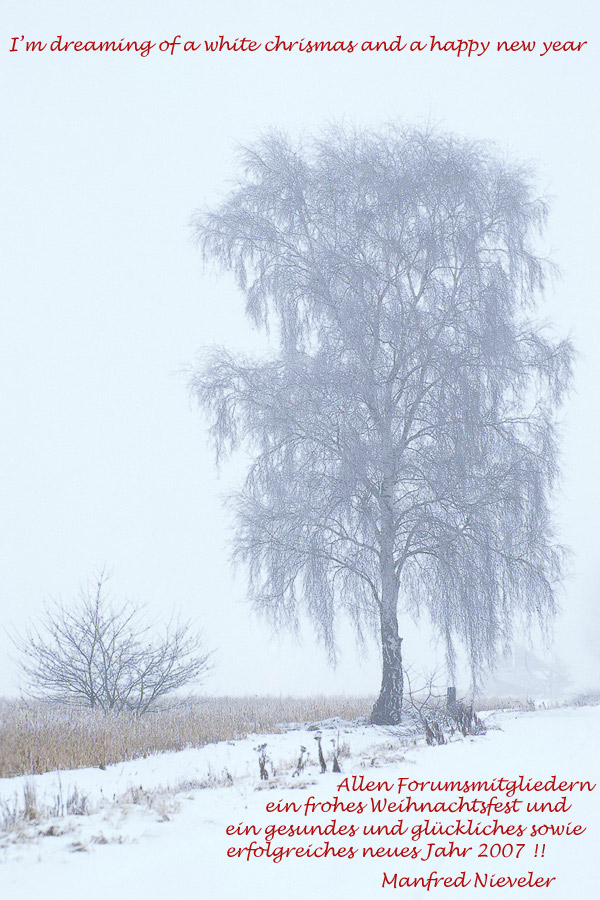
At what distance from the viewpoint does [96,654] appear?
9.96 metres

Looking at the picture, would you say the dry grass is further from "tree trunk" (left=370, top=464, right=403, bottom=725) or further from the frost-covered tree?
the frost-covered tree

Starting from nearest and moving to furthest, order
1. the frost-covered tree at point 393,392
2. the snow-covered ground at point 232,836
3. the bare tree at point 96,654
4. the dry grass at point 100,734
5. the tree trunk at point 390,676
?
the snow-covered ground at point 232,836 → the dry grass at point 100,734 → the tree trunk at point 390,676 → the frost-covered tree at point 393,392 → the bare tree at point 96,654

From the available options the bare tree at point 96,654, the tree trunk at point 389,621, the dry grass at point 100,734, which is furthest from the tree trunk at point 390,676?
the bare tree at point 96,654

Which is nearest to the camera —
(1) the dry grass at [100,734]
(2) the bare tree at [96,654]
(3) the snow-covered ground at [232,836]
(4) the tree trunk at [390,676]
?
(3) the snow-covered ground at [232,836]

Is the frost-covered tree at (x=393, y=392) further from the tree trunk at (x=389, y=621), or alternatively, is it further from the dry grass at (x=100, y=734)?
the dry grass at (x=100, y=734)

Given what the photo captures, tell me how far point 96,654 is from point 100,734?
3300 mm

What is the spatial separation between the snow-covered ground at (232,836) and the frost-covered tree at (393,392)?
12.2ft

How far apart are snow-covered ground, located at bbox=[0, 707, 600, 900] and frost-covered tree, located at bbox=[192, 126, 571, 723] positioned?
12.2 ft

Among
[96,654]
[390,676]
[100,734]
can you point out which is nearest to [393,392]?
[390,676]

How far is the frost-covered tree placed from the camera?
31.7ft

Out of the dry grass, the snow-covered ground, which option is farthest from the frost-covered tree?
the snow-covered ground

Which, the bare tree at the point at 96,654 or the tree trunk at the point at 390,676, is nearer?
the tree trunk at the point at 390,676

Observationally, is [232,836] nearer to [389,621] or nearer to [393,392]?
[389,621]

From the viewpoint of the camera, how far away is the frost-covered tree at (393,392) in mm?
9664
